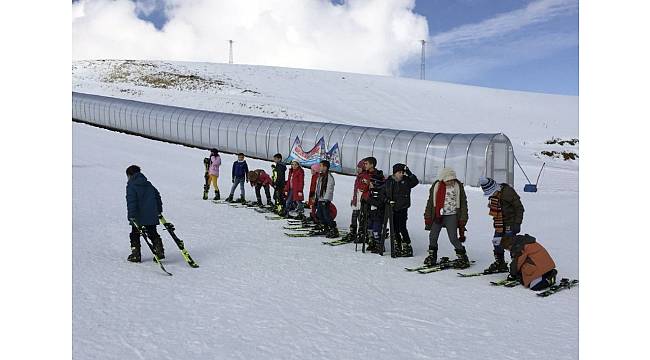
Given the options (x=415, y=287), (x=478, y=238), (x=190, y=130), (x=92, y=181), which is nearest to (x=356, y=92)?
(x=190, y=130)

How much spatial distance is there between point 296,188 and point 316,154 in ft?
36.0

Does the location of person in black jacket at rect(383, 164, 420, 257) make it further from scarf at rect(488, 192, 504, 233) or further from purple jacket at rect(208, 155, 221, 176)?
purple jacket at rect(208, 155, 221, 176)

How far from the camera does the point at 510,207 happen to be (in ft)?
25.8

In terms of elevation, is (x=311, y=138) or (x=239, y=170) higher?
(x=311, y=138)

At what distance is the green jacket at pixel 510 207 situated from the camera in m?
7.81

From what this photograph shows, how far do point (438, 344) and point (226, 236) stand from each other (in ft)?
20.5

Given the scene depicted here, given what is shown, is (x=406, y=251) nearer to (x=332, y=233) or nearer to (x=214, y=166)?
(x=332, y=233)

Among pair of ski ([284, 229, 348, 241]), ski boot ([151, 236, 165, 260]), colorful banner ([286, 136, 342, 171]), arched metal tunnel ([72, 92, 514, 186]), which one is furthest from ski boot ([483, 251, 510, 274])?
colorful banner ([286, 136, 342, 171])

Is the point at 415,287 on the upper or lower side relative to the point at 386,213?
lower

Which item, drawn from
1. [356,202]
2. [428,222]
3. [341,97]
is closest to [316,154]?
[356,202]

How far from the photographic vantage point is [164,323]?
5.62 meters

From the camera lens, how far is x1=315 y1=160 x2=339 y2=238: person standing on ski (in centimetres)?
1066

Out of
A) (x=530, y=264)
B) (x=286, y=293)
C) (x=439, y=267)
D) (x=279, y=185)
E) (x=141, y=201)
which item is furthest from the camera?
(x=279, y=185)
